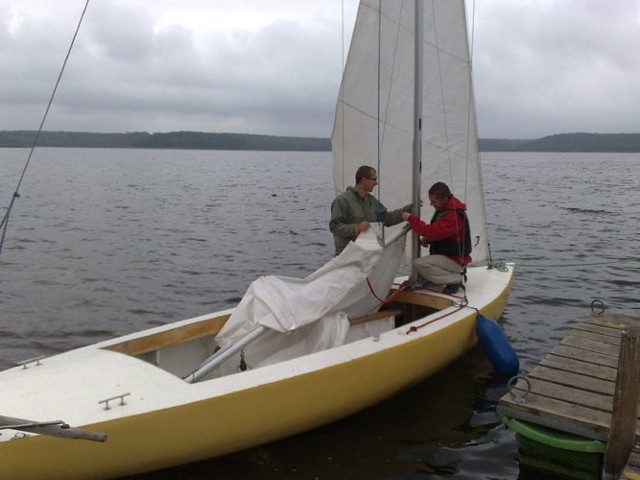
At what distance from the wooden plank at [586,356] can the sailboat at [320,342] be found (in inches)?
34.3

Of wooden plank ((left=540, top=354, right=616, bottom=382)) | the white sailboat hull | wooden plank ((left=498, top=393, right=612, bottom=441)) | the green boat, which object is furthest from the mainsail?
the green boat

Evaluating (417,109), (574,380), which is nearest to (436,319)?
(574,380)

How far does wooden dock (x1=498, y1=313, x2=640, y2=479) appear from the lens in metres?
4.45

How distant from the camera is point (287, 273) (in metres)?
13.4

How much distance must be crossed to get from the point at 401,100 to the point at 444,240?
176 cm

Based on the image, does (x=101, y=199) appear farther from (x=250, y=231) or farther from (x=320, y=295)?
(x=320, y=295)

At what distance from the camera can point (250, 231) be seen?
19.5 metres

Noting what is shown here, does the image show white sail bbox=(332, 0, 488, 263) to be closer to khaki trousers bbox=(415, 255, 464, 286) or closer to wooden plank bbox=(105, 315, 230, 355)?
khaki trousers bbox=(415, 255, 464, 286)

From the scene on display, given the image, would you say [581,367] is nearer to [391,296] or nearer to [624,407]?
[624,407]

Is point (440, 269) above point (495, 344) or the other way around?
above

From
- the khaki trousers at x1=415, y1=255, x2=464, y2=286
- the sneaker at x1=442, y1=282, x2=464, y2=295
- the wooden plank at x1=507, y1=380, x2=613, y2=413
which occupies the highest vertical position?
the khaki trousers at x1=415, y1=255, x2=464, y2=286

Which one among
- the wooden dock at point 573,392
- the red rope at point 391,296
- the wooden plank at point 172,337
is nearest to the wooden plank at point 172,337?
the wooden plank at point 172,337

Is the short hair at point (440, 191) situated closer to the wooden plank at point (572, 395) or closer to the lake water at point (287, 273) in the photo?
the lake water at point (287, 273)

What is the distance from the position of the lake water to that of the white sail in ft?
8.00
